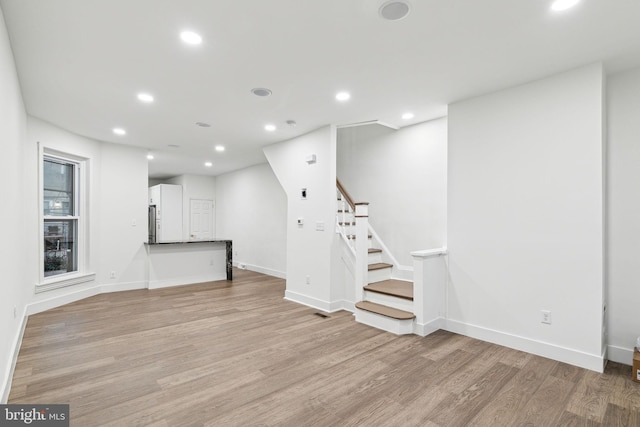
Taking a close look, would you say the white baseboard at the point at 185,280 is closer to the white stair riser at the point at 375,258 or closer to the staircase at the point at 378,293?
the staircase at the point at 378,293

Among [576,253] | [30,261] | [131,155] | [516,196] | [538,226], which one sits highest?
[131,155]

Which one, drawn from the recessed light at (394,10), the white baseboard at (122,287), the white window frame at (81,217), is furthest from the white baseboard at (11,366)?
the recessed light at (394,10)

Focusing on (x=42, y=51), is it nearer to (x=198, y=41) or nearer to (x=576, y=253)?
(x=198, y=41)

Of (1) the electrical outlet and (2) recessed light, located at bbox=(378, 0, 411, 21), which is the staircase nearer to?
(1) the electrical outlet

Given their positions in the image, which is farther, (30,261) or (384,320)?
(30,261)

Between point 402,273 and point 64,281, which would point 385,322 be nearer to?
point 402,273

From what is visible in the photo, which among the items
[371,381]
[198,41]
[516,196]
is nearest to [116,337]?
[371,381]

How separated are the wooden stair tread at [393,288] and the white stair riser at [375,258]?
14.6 inches

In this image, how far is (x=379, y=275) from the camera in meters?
4.76

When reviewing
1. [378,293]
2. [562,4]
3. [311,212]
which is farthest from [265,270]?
[562,4]

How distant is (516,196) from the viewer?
10.6ft

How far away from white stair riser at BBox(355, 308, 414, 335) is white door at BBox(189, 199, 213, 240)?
6799 mm

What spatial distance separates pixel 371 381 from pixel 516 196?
2.32 m

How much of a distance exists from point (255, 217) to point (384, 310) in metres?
4.95
